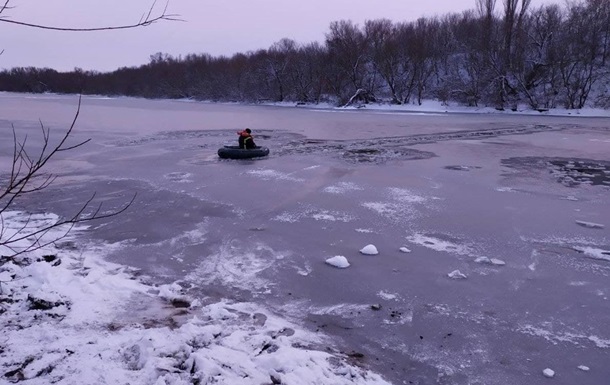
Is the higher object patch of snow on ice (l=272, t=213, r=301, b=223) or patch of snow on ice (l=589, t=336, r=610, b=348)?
patch of snow on ice (l=272, t=213, r=301, b=223)

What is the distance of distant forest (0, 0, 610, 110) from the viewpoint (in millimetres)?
40781

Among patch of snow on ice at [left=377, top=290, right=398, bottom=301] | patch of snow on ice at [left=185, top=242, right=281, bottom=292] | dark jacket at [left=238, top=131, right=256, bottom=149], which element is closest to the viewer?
patch of snow on ice at [left=377, top=290, right=398, bottom=301]

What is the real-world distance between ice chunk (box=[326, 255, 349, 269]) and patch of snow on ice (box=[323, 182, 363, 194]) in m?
3.94

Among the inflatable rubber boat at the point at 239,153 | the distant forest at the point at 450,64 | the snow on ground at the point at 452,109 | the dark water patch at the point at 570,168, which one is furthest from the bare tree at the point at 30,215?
the distant forest at the point at 450,64

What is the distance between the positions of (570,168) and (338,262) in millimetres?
8891

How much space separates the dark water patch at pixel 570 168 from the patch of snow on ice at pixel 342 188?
4.33 metres

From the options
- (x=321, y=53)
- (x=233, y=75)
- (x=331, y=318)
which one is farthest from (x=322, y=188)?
(x=233, y=75)

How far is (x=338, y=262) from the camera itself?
5957mm

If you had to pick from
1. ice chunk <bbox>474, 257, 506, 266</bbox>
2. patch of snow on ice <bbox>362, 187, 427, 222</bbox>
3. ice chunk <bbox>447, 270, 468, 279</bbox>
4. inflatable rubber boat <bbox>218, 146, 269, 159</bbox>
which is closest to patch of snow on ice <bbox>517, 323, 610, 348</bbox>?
ice chunk <bbox>447, 270, 468, 279</bbox>

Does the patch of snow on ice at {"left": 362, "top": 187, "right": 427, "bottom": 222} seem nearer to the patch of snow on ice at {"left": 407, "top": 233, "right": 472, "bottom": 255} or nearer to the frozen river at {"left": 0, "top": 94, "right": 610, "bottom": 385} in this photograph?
the frozen river at {"left": 0, "top": 94, "right": 610, "bottom": 385}

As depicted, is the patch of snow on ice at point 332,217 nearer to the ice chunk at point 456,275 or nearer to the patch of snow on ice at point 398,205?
the patch of snow on ice at point 398,205

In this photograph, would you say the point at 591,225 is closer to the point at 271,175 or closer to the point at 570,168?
the point at 570,168

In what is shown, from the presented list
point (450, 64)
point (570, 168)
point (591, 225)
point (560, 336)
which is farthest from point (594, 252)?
point (450, 64)

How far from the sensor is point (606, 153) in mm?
14844
